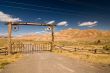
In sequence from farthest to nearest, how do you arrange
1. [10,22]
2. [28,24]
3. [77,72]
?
[28,24] → [10,22] → [77,72]

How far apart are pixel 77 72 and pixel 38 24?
22.1 meters

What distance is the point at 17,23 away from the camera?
103 feet

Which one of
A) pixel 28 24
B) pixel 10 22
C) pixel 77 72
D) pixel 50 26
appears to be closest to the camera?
pixel 77 72

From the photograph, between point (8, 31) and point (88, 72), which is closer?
point (88, 72)

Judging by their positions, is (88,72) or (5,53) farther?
(5,53)

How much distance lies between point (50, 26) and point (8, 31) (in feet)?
26.8

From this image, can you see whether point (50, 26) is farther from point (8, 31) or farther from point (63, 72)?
point (63, 72)

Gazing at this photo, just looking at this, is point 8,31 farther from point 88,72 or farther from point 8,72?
point 88,72

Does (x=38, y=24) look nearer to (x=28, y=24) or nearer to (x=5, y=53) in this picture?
(x=28, y=24)

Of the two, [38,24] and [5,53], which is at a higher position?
[38,24]

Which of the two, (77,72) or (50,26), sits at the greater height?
(50,26)

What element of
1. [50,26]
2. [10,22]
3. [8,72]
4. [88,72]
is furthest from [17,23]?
[88,72]

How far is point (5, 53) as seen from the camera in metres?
31.0

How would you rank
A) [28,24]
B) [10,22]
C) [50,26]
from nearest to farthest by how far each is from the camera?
[10,22], [28,24], [50,26]
